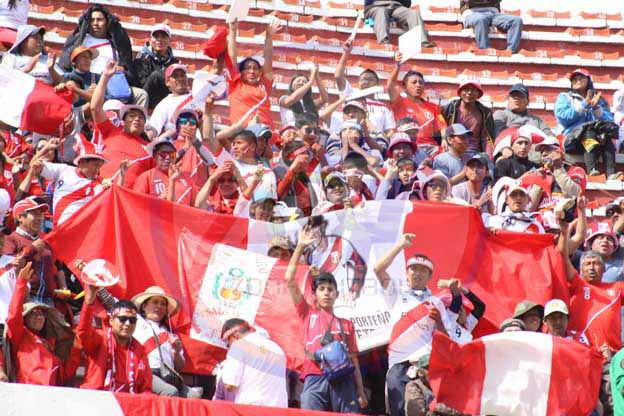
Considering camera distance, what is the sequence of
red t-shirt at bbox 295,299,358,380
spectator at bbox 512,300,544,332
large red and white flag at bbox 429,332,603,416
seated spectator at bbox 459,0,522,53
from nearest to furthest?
red t-shirt at bbox 295,299,358,380, large red and white flag at bbox 429,332,603,416, spectator at bbox 512,300,544,332, seated spectator at bbox 459,0,522,53

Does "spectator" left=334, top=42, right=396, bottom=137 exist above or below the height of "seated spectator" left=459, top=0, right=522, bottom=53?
below

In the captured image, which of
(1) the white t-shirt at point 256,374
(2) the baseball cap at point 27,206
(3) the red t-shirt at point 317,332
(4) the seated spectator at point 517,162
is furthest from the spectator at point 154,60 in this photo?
(1) the white t-shirt at point 256,374

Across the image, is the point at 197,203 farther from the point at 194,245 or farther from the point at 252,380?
the point at 252,380

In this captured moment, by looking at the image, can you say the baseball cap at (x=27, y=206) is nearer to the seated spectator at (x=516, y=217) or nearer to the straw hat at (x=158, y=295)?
the straw hat at (x=158, y=295)

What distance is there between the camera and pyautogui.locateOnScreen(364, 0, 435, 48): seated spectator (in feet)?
64.3

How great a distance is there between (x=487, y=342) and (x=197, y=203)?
276cm

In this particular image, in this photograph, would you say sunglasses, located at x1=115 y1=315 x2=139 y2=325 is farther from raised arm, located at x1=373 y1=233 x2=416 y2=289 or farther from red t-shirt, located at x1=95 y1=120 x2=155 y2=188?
red t-shirt, located at x1=95 y1=120 x2=155 y2=188

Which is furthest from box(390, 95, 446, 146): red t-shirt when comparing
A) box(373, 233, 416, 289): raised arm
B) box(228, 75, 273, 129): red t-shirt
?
box(373, 233, 416, 289): raised arm

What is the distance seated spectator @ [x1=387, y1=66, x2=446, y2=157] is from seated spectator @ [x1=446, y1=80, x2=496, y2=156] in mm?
141

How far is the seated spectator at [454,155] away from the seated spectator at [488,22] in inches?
143

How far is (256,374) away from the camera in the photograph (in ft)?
41.3

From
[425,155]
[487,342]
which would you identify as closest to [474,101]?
[425,155]

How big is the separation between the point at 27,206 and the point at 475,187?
4.11 meters

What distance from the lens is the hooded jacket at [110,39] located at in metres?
17.3
